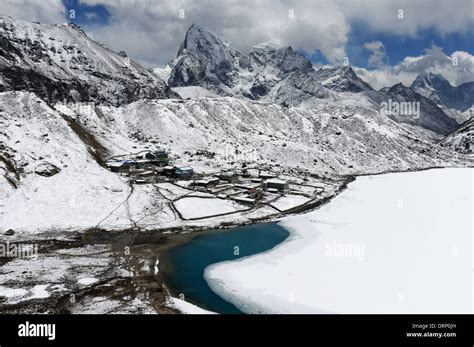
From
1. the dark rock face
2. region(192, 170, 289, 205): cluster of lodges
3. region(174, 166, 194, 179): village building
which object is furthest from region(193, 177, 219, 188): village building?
the dark rock face

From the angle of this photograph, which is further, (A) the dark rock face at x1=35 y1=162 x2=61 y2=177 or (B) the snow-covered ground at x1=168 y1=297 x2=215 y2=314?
(A) the dark rock face at x1=35 y1=162 x2=61 y2=177

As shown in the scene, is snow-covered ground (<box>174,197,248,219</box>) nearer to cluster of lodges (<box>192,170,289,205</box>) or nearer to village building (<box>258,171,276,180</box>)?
cluster of lodges (<box>192,170,289,205</box>)

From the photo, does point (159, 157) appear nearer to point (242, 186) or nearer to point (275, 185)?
point (242, 186)

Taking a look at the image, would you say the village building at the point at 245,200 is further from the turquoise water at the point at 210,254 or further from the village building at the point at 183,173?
the village building at the point at 183,173

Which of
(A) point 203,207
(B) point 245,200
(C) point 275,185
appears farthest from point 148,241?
(C) point 275,185

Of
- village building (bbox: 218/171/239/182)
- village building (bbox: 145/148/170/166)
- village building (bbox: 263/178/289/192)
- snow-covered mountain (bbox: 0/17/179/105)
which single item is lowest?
village building (bbox: 263/178/289/192)
